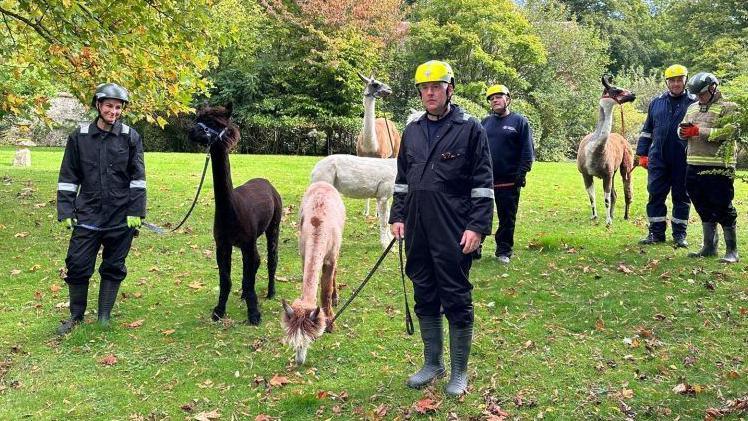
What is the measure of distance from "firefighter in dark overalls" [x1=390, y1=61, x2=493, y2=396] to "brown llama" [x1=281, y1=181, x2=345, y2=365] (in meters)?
0.88

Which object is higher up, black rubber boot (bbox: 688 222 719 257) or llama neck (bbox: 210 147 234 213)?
llama neck (bbox: 210 147 234 213)

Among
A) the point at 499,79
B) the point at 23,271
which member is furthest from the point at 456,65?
the point at 23,271

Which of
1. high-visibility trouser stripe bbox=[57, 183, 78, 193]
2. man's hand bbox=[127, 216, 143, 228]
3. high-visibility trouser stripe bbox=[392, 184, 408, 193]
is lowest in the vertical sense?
man's hand bbox=[127, 216, 143, 228]

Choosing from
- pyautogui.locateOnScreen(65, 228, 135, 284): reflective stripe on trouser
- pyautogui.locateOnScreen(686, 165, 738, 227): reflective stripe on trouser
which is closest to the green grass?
pyautogui.locateOnScreen(65, 228, 135, 284): reflective stripe on trouser

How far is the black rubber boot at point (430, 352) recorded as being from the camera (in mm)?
4711

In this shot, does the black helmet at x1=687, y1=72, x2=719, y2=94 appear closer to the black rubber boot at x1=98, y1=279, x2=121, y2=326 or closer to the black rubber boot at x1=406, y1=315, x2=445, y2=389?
the black rubber boot at x1=406, y1=315, x2=445, y2=389

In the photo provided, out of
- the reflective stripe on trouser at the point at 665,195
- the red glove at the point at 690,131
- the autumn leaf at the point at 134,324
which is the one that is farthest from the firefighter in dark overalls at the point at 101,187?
the reflective stripe on trouser at the point at 665,195

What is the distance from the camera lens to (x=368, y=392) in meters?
4.75

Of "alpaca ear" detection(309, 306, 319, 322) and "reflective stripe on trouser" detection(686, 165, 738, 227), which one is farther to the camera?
"reflective stripe on trouser" detection(686, 165, 738, 227)

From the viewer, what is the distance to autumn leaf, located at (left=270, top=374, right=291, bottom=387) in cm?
487

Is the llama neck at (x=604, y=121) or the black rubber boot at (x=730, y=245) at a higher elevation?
the llama neck at (x=604, y=121)

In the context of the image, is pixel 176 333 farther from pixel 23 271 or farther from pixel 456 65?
pixel 456 65

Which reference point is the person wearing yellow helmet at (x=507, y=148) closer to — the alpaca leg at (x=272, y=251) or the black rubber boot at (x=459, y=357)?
the alpaca leg at (x=272, y=251)

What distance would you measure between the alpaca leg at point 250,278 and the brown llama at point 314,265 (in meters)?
0.63
